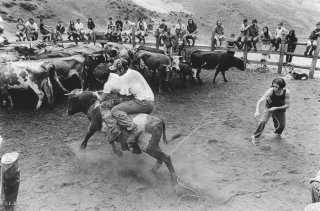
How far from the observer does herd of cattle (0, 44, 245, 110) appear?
916 cm

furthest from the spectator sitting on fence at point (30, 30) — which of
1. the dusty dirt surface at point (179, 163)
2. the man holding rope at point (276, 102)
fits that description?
the man holding rope at point (276, 102)

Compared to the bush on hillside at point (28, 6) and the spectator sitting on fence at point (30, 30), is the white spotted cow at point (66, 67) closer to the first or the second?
the spectator sitting on fence at point (30, 30)

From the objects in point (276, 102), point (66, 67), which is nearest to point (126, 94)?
point (276, 102)

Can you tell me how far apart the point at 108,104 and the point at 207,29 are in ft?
90.8

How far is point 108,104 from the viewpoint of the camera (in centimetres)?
629

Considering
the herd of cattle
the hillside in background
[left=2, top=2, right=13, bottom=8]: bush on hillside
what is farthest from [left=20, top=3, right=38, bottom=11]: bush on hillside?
the herd of cattle

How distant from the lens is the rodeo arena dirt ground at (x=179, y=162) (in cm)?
534

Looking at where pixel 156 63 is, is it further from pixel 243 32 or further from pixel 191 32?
pixel 243 32

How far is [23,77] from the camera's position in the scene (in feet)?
29.9

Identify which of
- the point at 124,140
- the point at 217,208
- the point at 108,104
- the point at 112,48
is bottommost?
the point at 217,208

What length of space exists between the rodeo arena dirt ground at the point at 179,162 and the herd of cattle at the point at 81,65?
69 cm

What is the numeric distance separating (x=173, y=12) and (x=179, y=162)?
105 ft

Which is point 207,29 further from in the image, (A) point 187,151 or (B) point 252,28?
(A) point 187,151

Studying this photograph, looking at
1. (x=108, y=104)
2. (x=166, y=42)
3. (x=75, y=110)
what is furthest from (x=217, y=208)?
(x=166, y=42)
